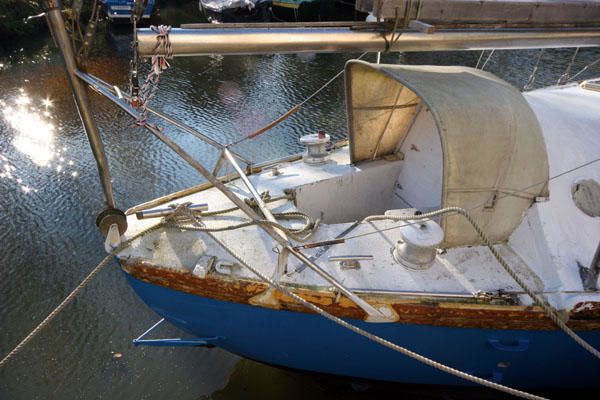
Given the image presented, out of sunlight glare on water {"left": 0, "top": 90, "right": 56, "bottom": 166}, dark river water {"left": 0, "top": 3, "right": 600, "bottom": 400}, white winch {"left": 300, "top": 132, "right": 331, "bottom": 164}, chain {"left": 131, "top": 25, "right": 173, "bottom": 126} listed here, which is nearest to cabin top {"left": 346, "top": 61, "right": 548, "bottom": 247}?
white winch {"left": 300, "top": 132, "right": 331, "bottom": 164}

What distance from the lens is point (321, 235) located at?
14.8 ft

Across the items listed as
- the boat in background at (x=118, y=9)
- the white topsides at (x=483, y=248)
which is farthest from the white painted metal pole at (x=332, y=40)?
the boat in background at (x=118, y=9)

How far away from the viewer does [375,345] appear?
409 cm

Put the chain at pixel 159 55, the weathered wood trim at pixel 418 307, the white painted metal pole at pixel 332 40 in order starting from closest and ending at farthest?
the chain at pixel 159 55
the white painted metal pole at pixel 332 40
the weathered wood trim at pixel 418 307

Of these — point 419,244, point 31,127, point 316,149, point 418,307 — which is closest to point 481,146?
point 419,244

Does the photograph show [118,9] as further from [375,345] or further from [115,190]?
[375,345]

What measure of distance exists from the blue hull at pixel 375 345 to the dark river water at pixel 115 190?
30.3 inches

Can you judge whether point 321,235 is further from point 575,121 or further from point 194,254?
point 575,121

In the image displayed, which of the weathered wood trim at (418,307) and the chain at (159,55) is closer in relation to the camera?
the chain at (159,55)

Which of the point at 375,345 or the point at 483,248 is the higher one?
the point at 483,248

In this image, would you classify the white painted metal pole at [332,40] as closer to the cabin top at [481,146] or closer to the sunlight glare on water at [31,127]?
the cabin top at [481,146]

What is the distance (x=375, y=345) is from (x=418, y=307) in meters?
0.66

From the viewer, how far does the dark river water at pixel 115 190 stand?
5.50 meters

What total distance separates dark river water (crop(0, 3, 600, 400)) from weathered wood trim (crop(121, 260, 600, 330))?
1554 millimetres
